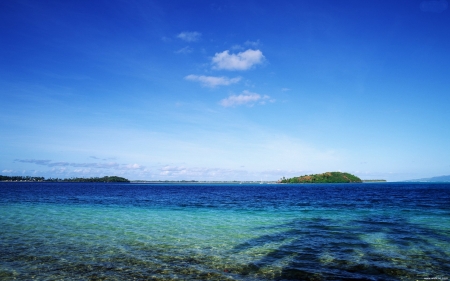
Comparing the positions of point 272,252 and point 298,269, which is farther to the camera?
point 272,252

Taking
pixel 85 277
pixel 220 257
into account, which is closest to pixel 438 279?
pixel 220 257

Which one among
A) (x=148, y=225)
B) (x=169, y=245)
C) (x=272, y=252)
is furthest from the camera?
(x=148, y=225)

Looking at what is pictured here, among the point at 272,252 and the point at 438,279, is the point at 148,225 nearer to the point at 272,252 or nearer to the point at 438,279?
the point at 272,252

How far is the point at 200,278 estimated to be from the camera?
10312mm

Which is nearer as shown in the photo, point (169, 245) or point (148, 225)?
point (169, 245)

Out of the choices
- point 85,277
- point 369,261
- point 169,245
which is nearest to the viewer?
point 85,277

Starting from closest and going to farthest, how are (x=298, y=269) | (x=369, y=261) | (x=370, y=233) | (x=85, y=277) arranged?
1. (x=85, y=277)
2. (x=298, y=269)
3. (x=369, y=261)
4. (x=370, y=233)

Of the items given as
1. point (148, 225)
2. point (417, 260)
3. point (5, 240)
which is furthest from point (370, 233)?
point (5, 240)

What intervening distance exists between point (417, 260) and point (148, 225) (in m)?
19.4

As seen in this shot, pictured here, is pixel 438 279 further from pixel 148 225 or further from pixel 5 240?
pixel 5 240

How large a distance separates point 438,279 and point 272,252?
7081 mm

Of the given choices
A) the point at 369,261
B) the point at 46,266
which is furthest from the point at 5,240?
the point at 369,261

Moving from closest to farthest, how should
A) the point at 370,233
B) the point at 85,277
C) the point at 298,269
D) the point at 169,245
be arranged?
the point at 85,277
the point at 298,269
the point at 169,245
the point at 370,233

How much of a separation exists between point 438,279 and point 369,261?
272 centimetres
